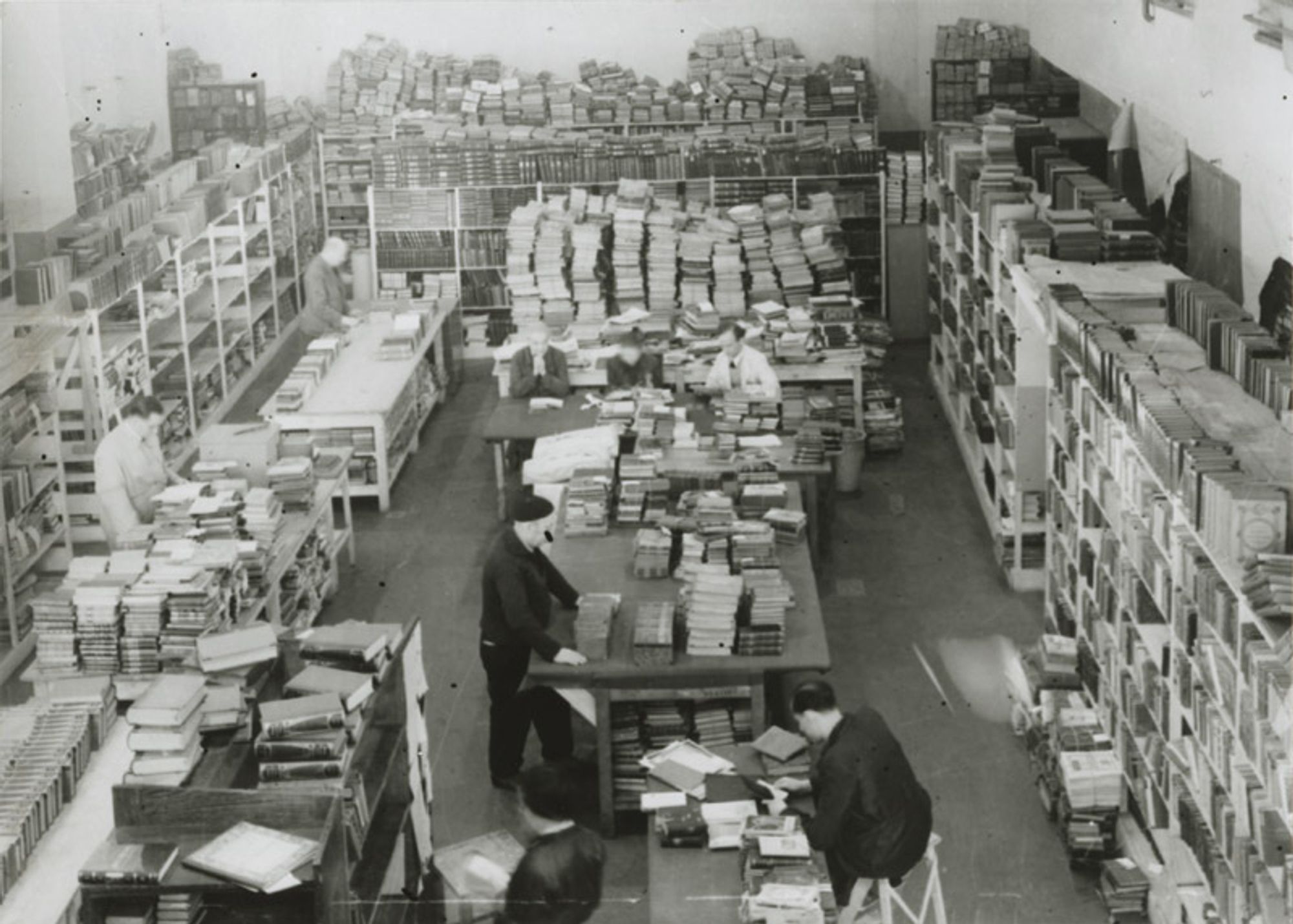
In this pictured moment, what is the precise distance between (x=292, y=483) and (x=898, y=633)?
3.90m

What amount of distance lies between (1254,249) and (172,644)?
248 inches

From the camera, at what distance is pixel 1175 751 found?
7461 millimetres

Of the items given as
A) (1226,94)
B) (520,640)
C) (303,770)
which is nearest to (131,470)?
(520,640)

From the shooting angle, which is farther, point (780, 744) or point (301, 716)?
point (780, 744)

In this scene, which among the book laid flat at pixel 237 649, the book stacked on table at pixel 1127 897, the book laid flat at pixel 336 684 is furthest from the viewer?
the book stacked on table at pixel 1127 897

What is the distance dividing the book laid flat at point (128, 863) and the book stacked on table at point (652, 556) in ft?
12.0

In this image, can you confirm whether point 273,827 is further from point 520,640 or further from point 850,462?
point 850,462

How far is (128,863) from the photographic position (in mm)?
6172

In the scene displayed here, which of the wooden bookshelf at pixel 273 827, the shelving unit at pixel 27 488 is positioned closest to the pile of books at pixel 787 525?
the wooden bookshelf at pixel 273 827

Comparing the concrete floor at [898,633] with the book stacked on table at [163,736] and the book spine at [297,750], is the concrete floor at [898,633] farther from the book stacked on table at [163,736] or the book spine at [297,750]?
the book stacked on table at [163,736]

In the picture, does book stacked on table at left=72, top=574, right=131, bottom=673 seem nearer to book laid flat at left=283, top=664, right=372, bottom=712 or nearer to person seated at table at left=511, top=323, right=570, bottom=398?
book laid flat at left=283, top=664, right=372, bottom=712

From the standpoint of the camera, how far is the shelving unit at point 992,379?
36.9 ft

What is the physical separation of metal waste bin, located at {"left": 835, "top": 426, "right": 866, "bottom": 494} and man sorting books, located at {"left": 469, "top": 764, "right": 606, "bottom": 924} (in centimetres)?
740

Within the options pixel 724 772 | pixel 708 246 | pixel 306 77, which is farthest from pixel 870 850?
pixel 306 77
